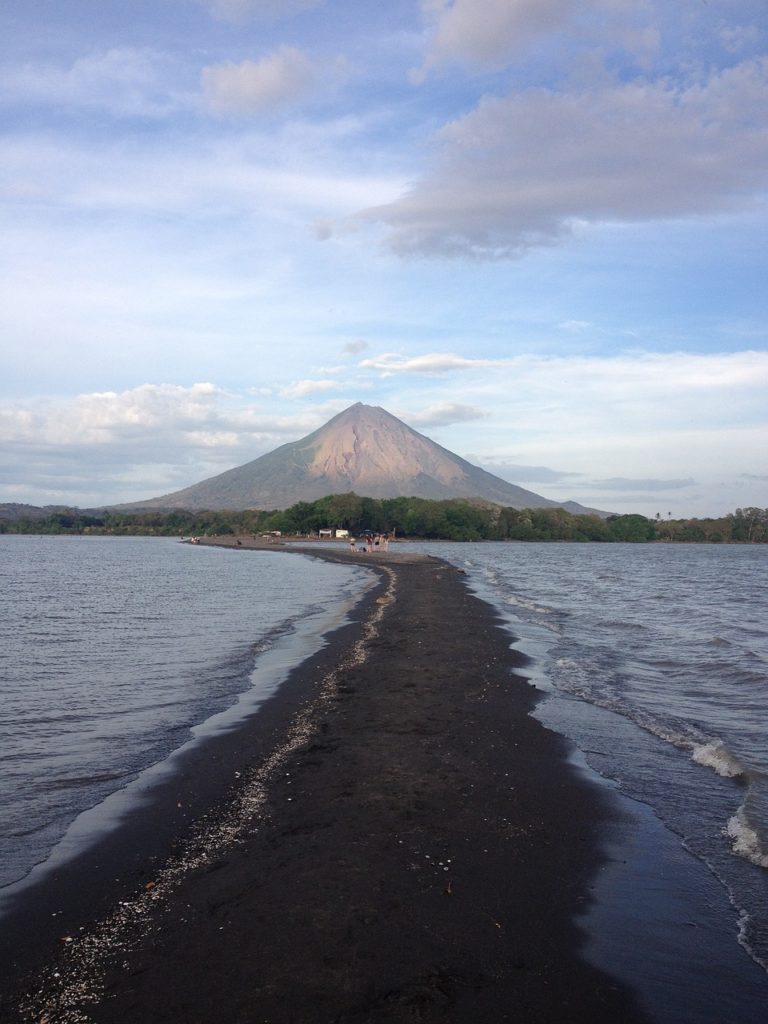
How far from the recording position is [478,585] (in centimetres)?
4869

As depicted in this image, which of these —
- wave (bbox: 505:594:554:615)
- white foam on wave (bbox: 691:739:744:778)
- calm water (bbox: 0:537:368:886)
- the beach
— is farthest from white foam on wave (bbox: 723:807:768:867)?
wave (bbox: 505:594:554:615)

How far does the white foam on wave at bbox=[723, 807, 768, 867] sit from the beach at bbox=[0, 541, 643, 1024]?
1.28m

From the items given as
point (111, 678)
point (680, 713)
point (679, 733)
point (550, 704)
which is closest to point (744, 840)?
point (679, 733)

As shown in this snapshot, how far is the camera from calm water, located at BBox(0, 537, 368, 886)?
948cm

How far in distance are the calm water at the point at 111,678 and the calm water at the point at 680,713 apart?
654cm

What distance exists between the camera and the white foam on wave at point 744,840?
7496 mm

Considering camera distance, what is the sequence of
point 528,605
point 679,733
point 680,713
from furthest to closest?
1. point 528,605
2. point 680,713
3. point 679,733

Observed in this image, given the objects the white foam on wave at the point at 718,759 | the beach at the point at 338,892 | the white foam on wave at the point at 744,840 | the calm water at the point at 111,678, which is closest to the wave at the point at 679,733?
the white foam on wave at the point at 718,759

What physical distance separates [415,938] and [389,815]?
2.51m

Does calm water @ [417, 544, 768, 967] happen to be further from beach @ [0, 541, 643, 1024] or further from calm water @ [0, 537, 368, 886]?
calm water @ [0, 537, 368, 886]

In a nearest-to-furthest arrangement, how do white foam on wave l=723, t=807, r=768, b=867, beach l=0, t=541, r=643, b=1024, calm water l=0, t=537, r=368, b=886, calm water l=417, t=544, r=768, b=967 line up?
beach l=0, t=541, r=643, b=1024
white foam on wave l=723, t=807, r=768, b=867
calm water l=417, t=544, r=768, b=967
calm water l=0, t=537, r=368, b=886

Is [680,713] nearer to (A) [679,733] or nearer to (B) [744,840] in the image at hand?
(A) [679,733]

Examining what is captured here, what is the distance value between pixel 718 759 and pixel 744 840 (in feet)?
10.1

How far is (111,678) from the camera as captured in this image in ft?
55.8
